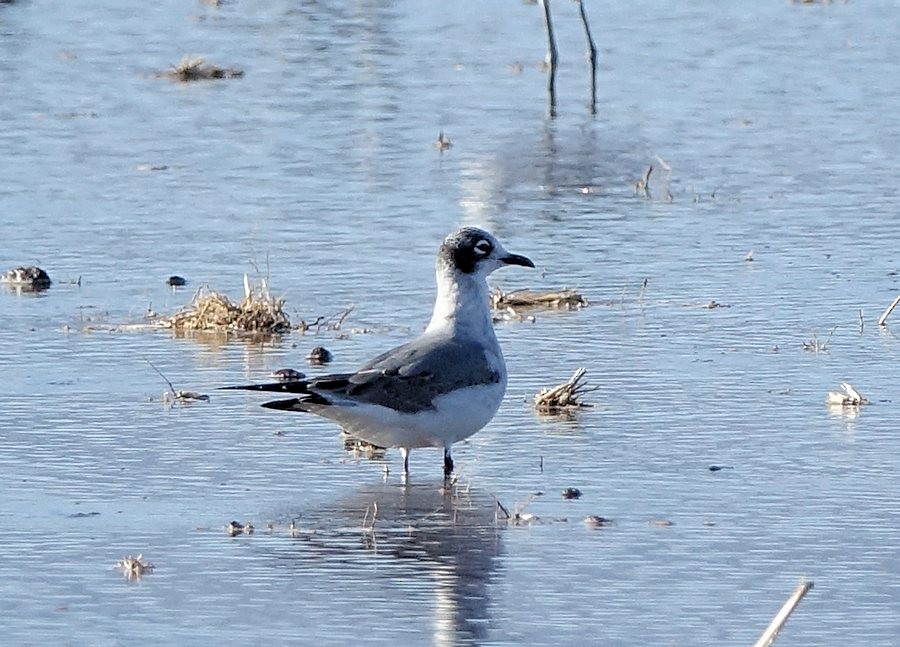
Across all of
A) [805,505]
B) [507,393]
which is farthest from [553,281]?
[805,505]

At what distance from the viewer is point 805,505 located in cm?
754

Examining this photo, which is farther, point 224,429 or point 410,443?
point 224,429

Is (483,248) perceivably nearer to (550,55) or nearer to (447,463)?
(447,463)

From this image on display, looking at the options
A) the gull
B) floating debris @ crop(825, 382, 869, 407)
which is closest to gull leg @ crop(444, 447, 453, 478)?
the gull

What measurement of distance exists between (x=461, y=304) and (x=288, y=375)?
114 cm

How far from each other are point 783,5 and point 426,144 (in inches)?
372

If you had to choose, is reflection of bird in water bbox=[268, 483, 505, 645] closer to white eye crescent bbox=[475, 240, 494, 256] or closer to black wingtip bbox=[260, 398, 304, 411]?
black wingtip bbox=[260, 398, 304, 411]

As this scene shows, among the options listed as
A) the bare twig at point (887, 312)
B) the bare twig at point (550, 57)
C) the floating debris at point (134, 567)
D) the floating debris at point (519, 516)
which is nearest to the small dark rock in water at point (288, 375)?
the floating debris at point (519, 516)

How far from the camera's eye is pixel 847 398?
8891mm

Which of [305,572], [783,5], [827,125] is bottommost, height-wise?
[305,572]

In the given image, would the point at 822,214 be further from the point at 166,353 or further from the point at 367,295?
the point at 166,353

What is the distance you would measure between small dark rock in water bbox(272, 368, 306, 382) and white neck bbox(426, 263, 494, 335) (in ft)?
3.17

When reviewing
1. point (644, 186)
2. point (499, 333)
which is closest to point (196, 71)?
point (644, 186)

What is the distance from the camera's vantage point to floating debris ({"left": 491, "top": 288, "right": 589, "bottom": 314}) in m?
11.0
